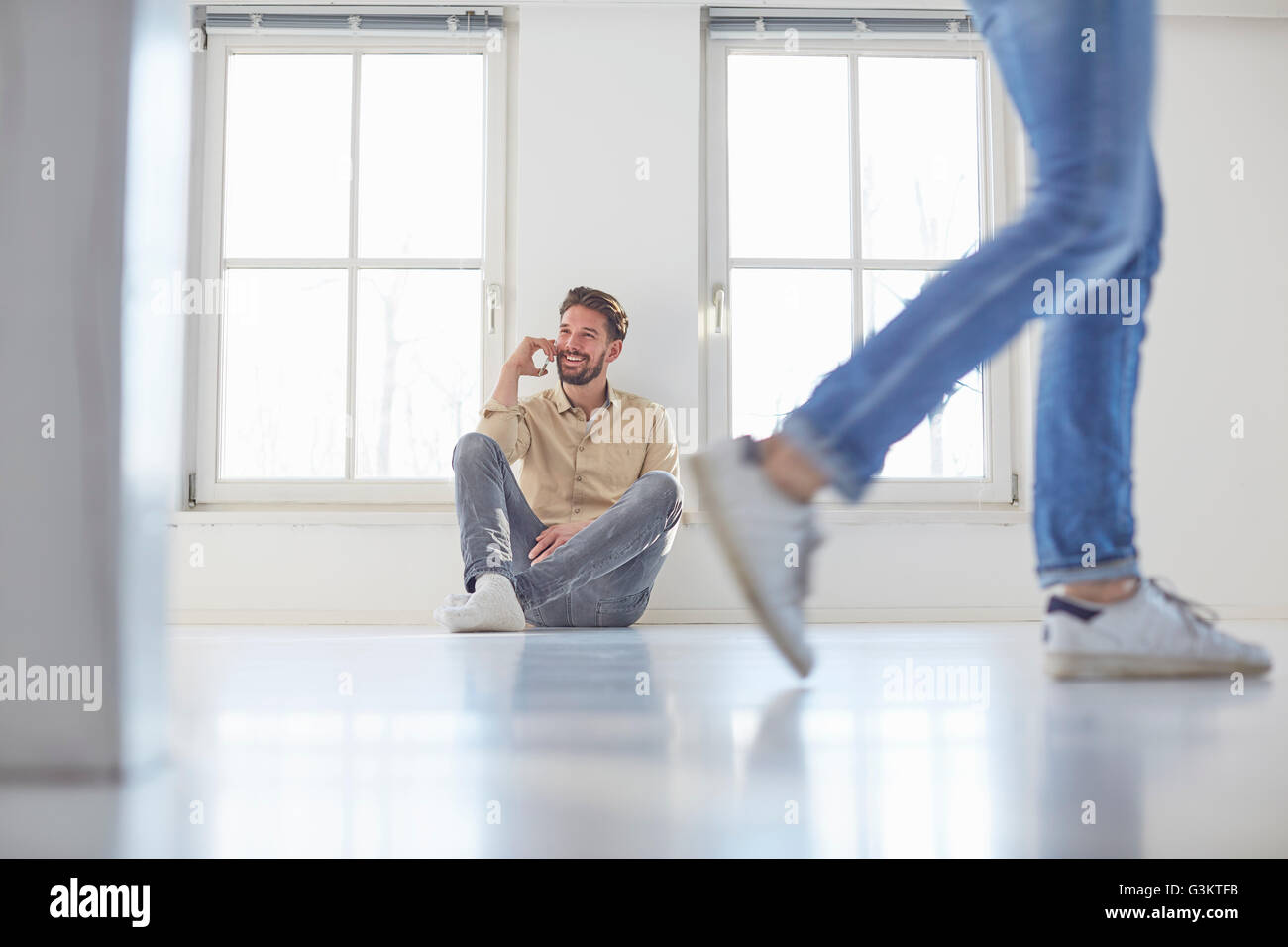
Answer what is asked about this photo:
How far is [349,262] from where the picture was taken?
3.16 metres

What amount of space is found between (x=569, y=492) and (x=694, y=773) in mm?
2119

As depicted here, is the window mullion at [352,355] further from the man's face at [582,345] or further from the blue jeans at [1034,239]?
the blue jeans at [1034,239]

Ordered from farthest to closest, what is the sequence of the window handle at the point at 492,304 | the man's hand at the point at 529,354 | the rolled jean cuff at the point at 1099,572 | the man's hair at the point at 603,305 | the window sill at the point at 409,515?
the window handle at the point at 492,304
the window sill at the point at 409,515
the man's hair at the point at 603,305
the man's hand at the point at 529,354
the rolled jean cuff at the point at 1099,572

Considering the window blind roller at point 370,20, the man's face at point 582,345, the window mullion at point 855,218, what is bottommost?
the man's face at point 582,345

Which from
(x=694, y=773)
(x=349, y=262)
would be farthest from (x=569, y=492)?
(x=694, y=773)

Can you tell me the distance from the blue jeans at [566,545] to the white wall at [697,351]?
0.47 meters

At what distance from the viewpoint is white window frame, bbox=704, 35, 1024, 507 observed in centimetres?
315

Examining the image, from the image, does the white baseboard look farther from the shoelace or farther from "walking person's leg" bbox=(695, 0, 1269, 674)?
"walking person's leg" bbox=(695, 0, 1269, 674)

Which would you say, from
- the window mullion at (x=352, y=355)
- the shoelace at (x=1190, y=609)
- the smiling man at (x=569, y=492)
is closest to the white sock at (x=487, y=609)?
the smiling man at (x=569, y=492)

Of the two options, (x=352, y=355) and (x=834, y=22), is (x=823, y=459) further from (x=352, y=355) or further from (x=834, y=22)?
(x=834, y=22)

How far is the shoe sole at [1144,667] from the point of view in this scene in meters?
1.00

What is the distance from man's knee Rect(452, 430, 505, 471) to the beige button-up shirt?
183 mm

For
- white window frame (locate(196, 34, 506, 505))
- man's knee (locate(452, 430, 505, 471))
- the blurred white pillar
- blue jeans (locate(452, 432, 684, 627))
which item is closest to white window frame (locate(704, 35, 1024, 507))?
white window frame (locate(196, 34, 506, 505))
